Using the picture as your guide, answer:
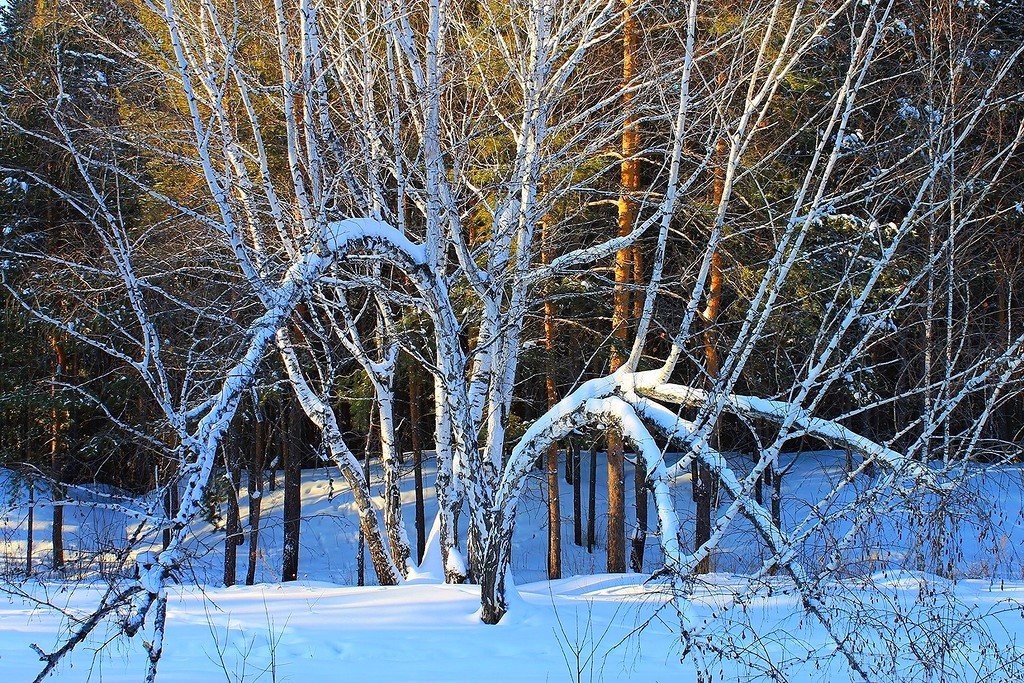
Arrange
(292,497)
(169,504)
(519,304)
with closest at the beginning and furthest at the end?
(519,304)
(169,504)
(292,497)

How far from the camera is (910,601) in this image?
731 cm

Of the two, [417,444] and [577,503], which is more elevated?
[417,444]

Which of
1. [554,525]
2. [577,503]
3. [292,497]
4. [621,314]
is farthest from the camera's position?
[577,503]

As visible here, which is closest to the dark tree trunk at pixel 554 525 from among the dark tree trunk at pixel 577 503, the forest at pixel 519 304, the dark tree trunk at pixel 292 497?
the forest at pixel 519 304

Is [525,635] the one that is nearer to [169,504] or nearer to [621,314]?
[621,314]

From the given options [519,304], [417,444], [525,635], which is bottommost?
[525,635]

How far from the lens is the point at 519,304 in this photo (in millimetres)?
7129

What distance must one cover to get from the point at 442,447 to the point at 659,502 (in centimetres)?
343

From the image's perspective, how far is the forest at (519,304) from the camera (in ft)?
17.7

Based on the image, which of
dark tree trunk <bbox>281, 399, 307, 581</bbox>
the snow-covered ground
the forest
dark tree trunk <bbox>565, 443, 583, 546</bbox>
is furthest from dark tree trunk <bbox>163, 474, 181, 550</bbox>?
dark tree trunk <bbox>565, 443, 583, 546</bbox>

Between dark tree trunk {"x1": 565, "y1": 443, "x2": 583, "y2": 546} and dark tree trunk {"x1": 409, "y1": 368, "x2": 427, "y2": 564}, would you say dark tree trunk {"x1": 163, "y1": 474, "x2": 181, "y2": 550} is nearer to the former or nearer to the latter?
dark tree trunk {"x1": 409, "y1": 368, "x2": 427, "y2": 564}

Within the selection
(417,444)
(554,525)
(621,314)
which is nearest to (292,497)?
(417,444)

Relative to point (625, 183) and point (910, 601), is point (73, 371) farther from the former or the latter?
point (910, 601)

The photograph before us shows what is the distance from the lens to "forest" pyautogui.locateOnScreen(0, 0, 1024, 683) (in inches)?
212
